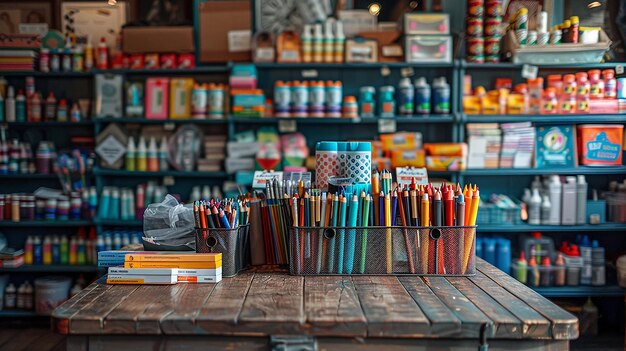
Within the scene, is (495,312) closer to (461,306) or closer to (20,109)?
(461,306)

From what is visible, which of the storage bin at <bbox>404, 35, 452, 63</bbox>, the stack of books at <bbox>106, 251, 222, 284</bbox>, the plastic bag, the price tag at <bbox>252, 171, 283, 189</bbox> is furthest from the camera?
the storage bin at <bbox>404, 35, 452, 63</bbox>

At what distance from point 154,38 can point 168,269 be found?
125 inches

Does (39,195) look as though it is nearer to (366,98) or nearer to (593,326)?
(366,98)

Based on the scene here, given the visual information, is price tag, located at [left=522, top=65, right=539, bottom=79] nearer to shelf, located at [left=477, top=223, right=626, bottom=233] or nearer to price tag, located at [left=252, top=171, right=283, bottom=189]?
shelf, located at [left=477, top=223, right=626, bottom=233]

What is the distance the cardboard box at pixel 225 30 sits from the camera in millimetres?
4660

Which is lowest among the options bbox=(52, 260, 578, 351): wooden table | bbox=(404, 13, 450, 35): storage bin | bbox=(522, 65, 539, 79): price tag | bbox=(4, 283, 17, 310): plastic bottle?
bbox=(4, 283, 17, 310): plastic bottle

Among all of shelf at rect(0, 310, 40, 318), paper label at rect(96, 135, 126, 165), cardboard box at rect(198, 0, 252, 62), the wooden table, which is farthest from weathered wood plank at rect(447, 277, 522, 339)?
shelf at rect(0, 310, 40, 318)

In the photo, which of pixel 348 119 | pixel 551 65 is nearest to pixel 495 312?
pixel 348 119

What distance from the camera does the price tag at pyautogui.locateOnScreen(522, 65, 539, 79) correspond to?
4586 mm

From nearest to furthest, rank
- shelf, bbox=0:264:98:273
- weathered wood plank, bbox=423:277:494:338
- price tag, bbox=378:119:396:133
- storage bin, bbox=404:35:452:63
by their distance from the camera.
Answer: weathered wood plank, bbox=423:277:494:338 < storage bin, bbox=404:35:452:63 < price tag, bbox=378:119:396:133 < shelf, bbox=0:264:98:273

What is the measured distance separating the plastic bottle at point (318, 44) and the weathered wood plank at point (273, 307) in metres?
2.84

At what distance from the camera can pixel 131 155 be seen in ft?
15.3

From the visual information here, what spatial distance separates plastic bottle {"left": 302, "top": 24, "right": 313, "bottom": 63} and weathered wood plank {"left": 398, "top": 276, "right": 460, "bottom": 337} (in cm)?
291

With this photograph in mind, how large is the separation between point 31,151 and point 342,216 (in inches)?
150
